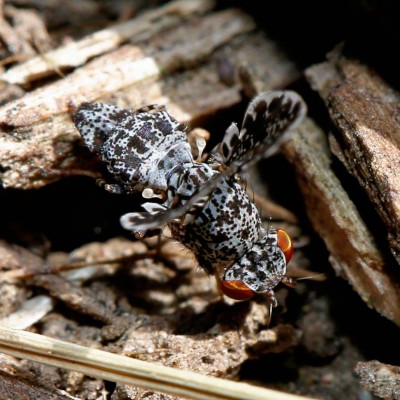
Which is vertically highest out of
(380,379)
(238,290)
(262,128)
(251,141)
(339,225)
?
(262,128)

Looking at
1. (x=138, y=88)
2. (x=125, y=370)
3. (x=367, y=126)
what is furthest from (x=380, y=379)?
(x=138, y=88)

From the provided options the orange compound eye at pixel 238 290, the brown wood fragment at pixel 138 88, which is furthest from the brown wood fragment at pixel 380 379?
the brown wood fragment at pixel 138 88

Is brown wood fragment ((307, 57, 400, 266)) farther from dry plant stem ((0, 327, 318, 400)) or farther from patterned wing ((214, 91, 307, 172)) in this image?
dry plant stem ((0, 327, 318, 400))

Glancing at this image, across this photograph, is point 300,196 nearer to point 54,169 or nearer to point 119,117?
point 119,117

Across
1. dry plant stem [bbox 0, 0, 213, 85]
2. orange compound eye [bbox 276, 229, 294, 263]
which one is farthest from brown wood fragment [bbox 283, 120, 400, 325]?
dry plant stem [bbox 0, 0, 213, 85]

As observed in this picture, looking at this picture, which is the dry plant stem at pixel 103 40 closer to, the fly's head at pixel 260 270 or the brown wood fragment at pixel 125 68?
the brown wood fragment at pixel 125 68

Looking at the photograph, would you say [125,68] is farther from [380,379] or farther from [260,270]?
[380,379]
